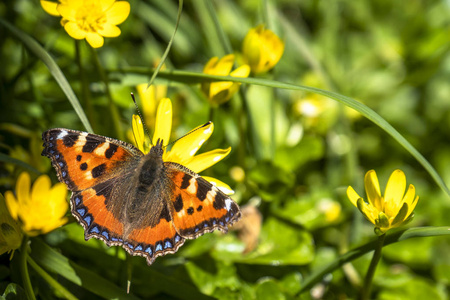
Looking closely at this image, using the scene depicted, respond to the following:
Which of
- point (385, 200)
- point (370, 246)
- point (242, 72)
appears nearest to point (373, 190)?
point (385, 200)

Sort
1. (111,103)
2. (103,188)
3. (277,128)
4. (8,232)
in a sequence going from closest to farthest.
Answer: (8,232)
(103,188)
(111,103)
(277,128)

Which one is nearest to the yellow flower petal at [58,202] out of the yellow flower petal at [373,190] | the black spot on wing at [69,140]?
the black spot on wing at [69,140]

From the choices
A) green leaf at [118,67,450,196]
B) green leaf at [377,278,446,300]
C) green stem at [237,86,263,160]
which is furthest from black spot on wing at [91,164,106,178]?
green leaf at [377,278,446,300]

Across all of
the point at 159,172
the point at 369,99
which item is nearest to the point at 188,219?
the point at 159,172

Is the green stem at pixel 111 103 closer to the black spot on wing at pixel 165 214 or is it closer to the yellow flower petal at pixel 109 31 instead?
the yellow flower petal at pixel 109 31

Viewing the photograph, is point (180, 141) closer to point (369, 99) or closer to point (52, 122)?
point (52, 122)

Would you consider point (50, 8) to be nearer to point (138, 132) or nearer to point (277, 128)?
point (138, 132)
